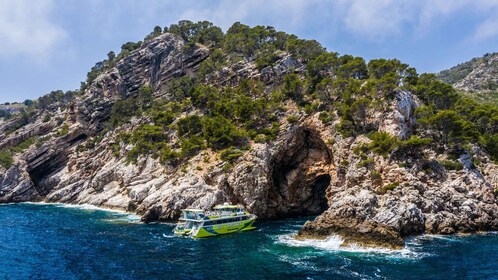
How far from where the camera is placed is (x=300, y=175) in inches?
2963

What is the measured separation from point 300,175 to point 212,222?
27.4 meters

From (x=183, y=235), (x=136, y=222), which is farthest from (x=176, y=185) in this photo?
(x=183, y=235)

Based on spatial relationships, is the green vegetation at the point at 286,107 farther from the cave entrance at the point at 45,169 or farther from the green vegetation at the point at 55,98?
the green vegetation at the point at 55,98

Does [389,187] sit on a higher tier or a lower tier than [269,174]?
lower

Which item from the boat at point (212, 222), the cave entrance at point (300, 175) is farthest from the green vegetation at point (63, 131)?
the boat at point (212, 222)

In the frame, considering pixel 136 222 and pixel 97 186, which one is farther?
pixel 97 186

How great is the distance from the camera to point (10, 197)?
107438mm

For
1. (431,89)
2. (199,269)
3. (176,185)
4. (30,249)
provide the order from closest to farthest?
1. (199,269)
2. (30,249)
3. (176,185)
4. (431,89)

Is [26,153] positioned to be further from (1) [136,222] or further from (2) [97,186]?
(1) [136,222]

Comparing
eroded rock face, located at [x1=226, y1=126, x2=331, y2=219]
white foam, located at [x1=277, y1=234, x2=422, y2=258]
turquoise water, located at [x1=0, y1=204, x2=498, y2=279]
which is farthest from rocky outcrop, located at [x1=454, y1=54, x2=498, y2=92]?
white foam, located at [x1=277, y1=234, x2=422, y2=258]

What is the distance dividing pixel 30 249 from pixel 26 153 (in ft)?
281

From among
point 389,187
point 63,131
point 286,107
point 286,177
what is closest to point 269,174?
point 286,177

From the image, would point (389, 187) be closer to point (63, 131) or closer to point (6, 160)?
point (63, 131)

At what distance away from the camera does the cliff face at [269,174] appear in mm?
51188
